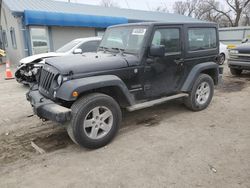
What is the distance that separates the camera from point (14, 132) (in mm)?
4414

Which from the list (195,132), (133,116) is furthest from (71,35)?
(195,132)

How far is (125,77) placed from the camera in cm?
402

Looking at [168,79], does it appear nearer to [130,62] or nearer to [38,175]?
[130,62]

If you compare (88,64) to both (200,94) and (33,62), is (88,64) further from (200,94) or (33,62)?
(33,62)

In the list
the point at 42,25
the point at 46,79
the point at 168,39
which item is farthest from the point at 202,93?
the point at 42,25

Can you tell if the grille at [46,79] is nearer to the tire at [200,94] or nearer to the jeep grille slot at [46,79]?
the jeep grille slot at [46,79]

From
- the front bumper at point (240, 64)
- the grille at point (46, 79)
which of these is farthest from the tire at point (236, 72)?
the grille at point (46, 79)

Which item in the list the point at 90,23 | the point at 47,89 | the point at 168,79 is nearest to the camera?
the point at 47,89

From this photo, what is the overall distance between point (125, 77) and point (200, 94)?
7.29 feet

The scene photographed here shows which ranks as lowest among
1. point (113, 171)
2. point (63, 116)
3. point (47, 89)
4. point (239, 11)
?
point (113, 171)

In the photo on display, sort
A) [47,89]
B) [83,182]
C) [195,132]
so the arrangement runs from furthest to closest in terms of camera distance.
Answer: [195,132], [47,89], [83,182]

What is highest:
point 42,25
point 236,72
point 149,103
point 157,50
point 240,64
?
point 42,25

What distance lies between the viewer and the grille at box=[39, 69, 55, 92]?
3.80 metres

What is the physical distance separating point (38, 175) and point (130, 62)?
229cm
